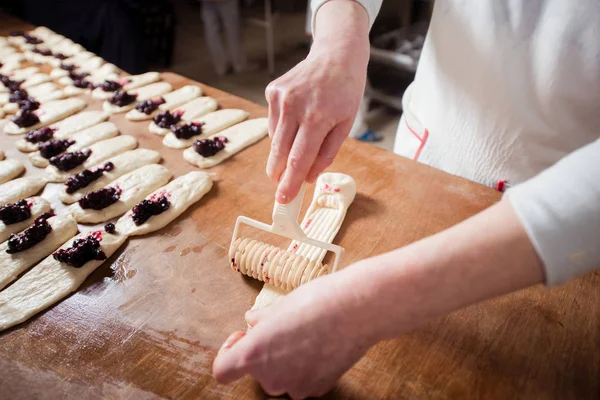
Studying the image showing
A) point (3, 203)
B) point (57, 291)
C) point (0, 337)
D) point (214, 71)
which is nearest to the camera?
point (0, 337)

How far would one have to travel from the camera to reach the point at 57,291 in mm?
1229

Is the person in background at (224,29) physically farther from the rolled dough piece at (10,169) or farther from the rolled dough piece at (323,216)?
the rolled dough piece at (323,216)

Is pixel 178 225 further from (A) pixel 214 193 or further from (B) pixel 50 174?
(B) pixel 50 174

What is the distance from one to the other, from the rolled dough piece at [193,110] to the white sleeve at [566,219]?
5.28 ft

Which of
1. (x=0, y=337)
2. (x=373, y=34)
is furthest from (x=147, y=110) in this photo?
(x=373, y=34)

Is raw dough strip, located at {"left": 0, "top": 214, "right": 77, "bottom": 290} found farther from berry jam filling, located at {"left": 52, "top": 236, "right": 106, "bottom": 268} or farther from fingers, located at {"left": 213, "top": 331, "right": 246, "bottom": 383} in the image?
fingers, located at {"left": 213, "top": 331, "right": 246, "bottom": 383}

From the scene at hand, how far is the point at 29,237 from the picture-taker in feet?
4.51

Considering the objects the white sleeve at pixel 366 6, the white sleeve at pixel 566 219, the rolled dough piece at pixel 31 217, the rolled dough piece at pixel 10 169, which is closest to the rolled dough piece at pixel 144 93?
the rolled dough piece at pixel 10 169

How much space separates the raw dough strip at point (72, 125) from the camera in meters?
1.88

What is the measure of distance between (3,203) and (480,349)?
5.34 ft

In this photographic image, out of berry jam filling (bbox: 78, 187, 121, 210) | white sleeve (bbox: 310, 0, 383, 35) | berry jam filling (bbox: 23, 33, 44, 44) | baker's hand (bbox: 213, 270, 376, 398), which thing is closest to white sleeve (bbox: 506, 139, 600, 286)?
baker's hand (bbox: 213, 270, 376, 398)

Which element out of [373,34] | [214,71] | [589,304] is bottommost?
[214,71]

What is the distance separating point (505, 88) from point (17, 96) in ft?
7.57

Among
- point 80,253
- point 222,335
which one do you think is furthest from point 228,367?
point 80,253
